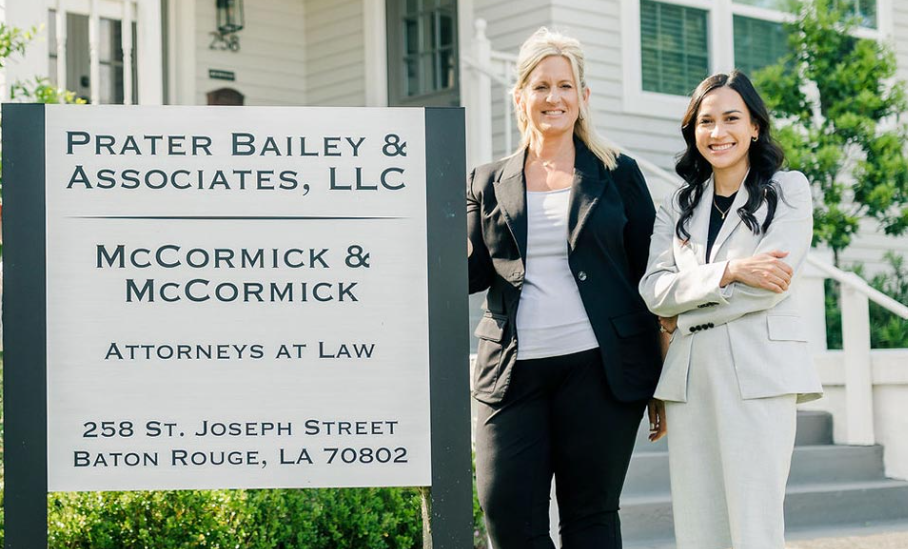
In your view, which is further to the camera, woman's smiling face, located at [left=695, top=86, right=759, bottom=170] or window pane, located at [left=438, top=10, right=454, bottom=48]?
window pane, located at [left=438, top=10, right=454, bottom=48]

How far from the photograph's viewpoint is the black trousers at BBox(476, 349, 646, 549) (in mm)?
2842

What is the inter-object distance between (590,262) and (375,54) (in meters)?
6.83

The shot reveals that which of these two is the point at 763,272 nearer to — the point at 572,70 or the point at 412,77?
the point at 572,70

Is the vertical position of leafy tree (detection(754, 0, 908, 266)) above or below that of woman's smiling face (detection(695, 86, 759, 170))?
above

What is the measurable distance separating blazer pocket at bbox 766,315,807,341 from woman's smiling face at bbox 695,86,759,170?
441 mm

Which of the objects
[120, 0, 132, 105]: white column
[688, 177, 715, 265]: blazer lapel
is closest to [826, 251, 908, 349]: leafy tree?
[688, 177, 715, 265]: blazer lapel

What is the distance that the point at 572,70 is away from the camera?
9.63 ft

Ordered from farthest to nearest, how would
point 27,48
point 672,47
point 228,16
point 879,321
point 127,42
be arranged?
point 228,16 < point 672,47 < point 127,42 < point 879,321 < point 27,48

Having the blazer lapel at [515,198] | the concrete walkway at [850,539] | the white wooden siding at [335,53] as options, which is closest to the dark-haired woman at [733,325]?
the blazer lapel at [515,198]

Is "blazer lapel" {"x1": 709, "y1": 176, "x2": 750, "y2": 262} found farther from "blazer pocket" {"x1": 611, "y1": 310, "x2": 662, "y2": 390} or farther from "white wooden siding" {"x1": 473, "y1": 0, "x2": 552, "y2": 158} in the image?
"white wooden siding" {"x1": 473, "y1": 0, "x2": 552, "y2": 158}

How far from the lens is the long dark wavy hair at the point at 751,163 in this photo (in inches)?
114

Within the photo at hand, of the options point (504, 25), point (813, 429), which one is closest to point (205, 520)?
point (813, 429)

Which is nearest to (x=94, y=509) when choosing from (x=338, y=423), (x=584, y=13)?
(x=338, y=423)

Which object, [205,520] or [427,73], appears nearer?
[205,520]
